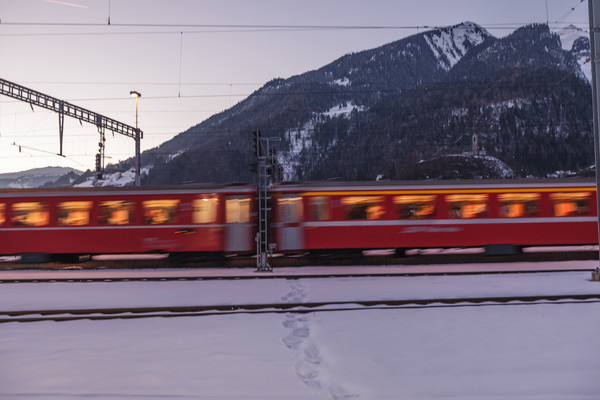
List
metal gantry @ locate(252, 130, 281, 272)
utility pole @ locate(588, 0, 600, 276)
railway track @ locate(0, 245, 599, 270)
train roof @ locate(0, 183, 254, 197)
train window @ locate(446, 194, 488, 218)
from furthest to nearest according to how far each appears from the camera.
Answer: railway track @ locate(0, 245, 599, 270), train roof @ locate(0, 183, 254, 197), train window @ locate(446, 194, 488, 218), metal gantry @ locate(252, 130, 281, 272), utility pole @ locate(588, 0, 600, 276)

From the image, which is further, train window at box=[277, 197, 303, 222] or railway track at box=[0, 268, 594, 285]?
train window at box=[277, 197, 303, 222]

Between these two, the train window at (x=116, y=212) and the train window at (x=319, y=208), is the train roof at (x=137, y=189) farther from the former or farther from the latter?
the train window at (x=319, y=208)

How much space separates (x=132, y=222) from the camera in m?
15.4

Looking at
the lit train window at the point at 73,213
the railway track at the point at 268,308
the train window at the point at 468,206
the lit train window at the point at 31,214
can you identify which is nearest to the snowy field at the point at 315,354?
the railway track at the point at 268,308

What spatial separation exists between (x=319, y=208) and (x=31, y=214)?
10.6 m

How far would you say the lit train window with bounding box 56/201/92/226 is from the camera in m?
15.5

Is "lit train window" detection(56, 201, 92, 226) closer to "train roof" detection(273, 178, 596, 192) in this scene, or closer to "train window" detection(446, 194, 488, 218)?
"train roof" detection(273, 178, 596, 192)

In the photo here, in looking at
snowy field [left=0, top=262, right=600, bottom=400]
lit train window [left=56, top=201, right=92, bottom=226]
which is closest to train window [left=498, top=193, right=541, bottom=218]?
snowy field [left=0, top=262, right=600, bottom=400]

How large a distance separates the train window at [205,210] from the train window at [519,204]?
1028cm

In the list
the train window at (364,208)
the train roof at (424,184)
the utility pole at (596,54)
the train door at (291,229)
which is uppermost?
the utility pole at (596,54)

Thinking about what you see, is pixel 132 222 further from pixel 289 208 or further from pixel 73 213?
pixel 289 208

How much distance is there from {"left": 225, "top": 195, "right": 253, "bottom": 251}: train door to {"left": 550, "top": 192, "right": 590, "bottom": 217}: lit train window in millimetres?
11066

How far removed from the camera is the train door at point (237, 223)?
50.3 feet

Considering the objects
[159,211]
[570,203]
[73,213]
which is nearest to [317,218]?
[159,211]
